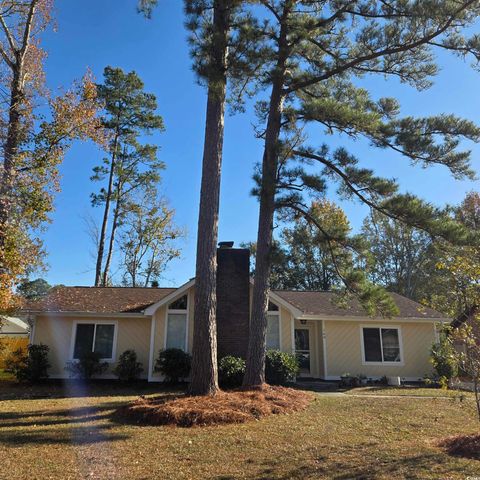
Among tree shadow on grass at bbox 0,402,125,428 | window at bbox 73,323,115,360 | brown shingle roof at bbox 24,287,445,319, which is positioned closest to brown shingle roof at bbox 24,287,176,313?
brown shingle roof at bbox 24,287,445,319

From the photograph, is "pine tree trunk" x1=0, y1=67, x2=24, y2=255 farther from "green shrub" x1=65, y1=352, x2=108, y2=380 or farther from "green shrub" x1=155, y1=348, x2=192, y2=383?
"green shrub" x1=155, y1=348, x2=192, y2=383

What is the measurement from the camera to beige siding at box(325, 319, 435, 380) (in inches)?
651

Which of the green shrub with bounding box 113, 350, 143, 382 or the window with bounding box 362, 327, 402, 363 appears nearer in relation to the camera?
the green shrub with bounding box 113, 350, 143, 382

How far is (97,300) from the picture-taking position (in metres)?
17.0

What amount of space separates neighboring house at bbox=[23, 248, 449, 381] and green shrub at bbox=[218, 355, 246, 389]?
110cm

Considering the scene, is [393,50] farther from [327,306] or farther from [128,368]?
[128,368]

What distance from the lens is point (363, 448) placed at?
633 cm

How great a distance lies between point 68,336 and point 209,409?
946 centimetres

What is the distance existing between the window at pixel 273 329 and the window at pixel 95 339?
227 inches

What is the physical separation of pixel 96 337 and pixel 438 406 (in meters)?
11.5

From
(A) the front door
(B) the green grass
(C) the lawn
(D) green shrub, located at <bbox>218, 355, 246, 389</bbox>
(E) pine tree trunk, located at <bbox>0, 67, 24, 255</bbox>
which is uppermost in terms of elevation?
(E) pine tree trunk, located at <bbox>0, 67, 24, 255</bbox>

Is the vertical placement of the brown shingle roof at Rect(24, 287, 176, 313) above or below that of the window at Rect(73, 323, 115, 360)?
above

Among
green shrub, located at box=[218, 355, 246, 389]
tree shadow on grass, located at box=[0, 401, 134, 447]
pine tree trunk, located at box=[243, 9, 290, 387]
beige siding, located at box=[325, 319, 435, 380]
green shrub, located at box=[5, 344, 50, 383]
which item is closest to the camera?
tree shadow on grass, located at box=[0, 401, 134, 447]

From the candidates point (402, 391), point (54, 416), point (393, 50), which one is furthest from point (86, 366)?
point (393, 50)
